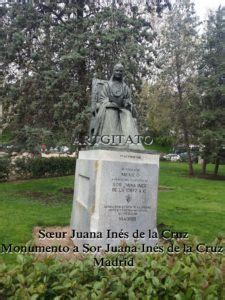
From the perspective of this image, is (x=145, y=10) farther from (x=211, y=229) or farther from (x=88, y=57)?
(x=211, y=229)

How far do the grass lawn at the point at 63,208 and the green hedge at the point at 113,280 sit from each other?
3906mm

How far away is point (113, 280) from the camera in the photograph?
9.43 ft

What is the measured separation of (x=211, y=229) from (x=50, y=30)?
354 inches

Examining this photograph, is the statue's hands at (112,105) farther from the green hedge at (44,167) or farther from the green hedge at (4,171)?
the green hedge at (44,167)

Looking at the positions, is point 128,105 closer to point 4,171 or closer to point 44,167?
point 4,171

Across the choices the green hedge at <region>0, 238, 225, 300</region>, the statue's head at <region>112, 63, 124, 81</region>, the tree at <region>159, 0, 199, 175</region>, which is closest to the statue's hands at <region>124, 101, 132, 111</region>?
the statue's head at <region>112, 63, 124, 81</region>

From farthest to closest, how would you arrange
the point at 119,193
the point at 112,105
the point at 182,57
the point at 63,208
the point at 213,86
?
1. the point at 182,57
2. the point at 213,86
3. the point at 63,208
4. the point at 112,105
5. the point at 119,193

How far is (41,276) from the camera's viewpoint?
291cm

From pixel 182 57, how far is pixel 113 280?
22.9 metres

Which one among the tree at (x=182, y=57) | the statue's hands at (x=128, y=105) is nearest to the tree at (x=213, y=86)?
the tree at (x=182, y=57)

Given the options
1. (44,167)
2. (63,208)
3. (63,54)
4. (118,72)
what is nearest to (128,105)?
(118,72)

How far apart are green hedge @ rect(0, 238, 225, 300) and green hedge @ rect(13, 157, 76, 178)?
16.2 metres

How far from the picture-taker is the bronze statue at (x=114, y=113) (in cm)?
784

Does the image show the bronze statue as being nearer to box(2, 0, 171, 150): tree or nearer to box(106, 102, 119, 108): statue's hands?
box(106, 102, 119, 108): statue's hands
